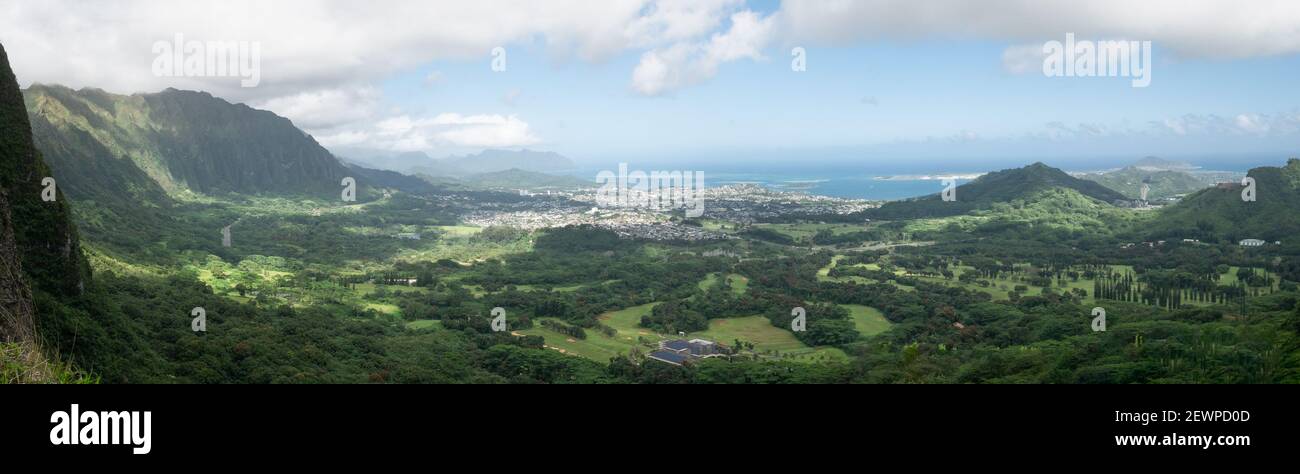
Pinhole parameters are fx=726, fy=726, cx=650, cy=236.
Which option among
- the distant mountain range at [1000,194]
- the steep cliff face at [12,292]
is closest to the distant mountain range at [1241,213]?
the distant mountain range at [1000,194]

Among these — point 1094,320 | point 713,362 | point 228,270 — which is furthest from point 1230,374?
point 228,270

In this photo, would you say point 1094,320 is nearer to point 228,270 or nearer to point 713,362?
point 713,362

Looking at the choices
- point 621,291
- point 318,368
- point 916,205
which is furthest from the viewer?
point 916,205

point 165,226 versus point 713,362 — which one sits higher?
point 165,226

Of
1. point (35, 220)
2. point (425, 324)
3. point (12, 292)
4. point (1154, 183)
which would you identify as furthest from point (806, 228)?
point (12, 292)

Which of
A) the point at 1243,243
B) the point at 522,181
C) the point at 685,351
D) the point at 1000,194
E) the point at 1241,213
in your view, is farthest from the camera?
the point at 522,181

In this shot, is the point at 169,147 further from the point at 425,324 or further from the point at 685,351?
the point at 685,351

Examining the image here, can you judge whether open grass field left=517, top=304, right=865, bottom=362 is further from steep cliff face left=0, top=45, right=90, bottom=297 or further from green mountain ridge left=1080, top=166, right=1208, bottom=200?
green mountain ridge left=1080, top=166, right=1208, bottom=200
